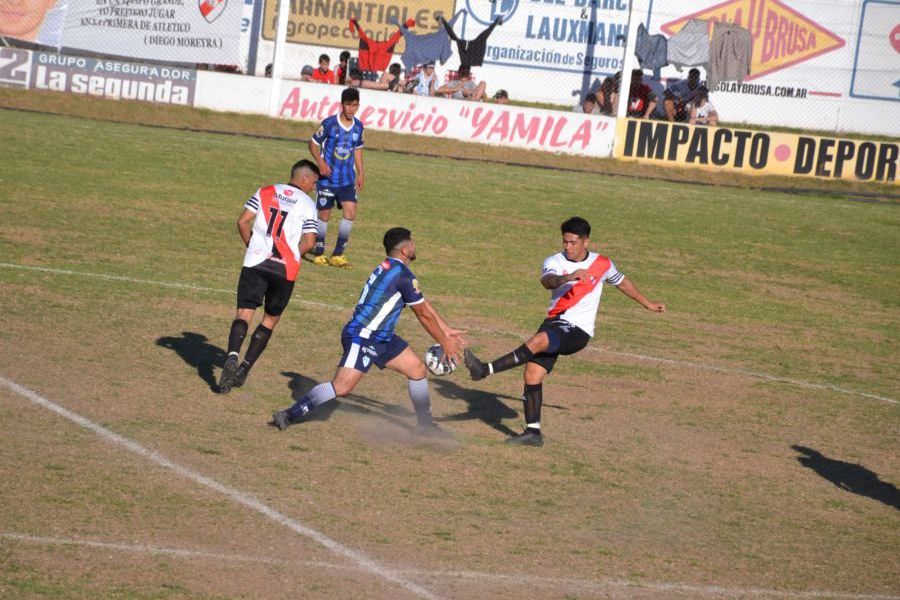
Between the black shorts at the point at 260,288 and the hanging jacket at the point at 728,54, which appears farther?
the hanging jacket at the point at 728,54

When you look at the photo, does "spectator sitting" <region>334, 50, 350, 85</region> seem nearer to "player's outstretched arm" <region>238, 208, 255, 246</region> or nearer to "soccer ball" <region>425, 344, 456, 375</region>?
"player's outstretched arm" <region>238, 208, 255, 246</region>

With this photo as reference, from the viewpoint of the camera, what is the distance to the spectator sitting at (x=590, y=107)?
32.7 meters

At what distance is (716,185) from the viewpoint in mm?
31453

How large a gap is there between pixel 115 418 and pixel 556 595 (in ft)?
15.3

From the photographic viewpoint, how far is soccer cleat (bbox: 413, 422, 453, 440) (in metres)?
11.1

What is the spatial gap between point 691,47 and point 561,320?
25.3 meters

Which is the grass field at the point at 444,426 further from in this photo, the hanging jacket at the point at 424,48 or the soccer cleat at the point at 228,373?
the hanging jacket at the point at 424,48

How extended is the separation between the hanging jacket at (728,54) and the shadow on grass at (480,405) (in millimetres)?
23960

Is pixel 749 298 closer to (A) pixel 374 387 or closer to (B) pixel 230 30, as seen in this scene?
(A) pixel 374 387

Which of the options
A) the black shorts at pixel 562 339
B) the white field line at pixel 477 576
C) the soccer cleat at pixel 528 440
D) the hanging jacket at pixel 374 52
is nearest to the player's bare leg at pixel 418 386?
the soccer cleat at pixel 528 440

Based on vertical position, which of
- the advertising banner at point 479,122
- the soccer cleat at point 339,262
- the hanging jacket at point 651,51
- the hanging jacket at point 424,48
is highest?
the hanging jacket at point 651,51

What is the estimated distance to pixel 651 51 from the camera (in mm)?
34812

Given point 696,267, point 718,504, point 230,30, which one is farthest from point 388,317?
point 230,30

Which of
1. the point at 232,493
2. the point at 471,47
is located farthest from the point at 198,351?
the point at 471,47
